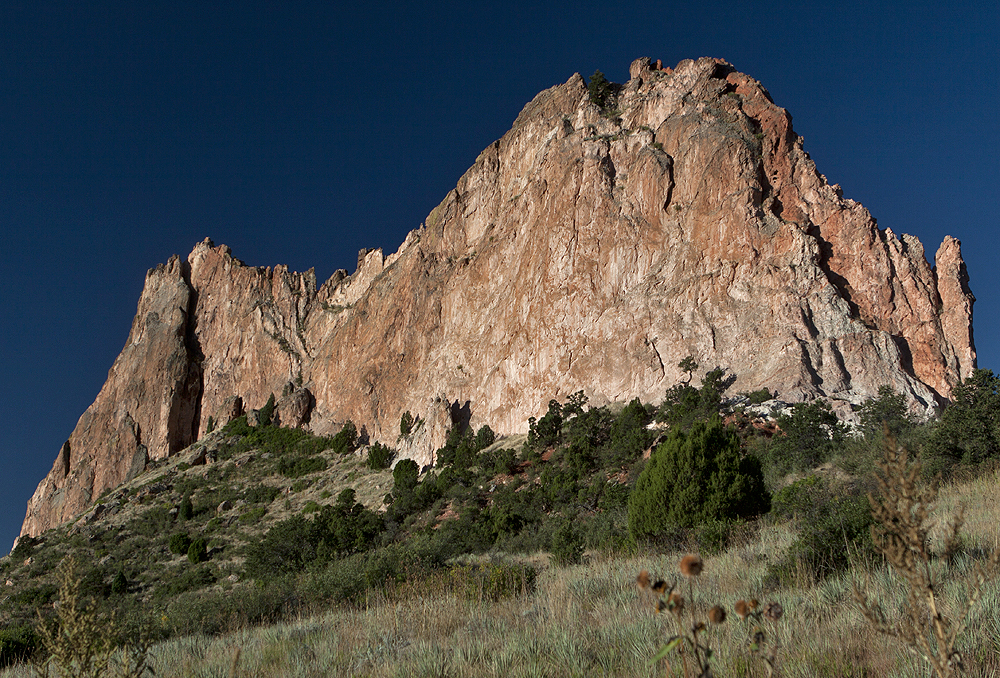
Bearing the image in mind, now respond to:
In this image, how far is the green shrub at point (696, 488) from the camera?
11.4m

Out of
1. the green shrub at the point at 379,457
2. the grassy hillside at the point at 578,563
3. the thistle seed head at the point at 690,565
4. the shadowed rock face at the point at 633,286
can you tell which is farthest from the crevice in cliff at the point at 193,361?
the thistle seed head at the point at 690,565

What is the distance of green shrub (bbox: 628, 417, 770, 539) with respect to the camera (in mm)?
11352

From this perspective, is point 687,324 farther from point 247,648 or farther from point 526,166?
point 247,648

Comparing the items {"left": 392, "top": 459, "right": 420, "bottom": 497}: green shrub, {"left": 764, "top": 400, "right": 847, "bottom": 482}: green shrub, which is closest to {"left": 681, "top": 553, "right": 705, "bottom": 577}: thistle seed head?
{"left": 764, "top": 400, "right": 847, "bottom": 482}: green shrub

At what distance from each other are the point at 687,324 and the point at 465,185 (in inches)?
1148

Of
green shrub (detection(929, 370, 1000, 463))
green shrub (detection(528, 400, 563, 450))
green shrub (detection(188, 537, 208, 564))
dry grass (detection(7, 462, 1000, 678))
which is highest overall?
green shrub (detection(528, 400, 563, 450))

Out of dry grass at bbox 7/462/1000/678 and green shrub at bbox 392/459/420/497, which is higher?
green shrub at bbox 392/459/420/497

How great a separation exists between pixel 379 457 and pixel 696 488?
112 feet

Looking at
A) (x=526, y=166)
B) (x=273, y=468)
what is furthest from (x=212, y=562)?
(x=526, y=166)

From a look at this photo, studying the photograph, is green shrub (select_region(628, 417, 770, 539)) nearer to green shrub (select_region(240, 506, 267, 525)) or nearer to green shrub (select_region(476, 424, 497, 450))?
green shrub (select_region(476, 424, 497, 450))

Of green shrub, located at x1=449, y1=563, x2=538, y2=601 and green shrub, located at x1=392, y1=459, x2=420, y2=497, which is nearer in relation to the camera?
green shrub, located at x1=449, y1=563, x2=538, y2=601

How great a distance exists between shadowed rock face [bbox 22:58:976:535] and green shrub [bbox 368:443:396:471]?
294 centimetres

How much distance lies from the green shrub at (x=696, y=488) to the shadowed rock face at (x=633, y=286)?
53.1 ft

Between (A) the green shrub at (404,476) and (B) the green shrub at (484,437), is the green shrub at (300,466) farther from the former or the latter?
(B) the green shrub at (484,437)
